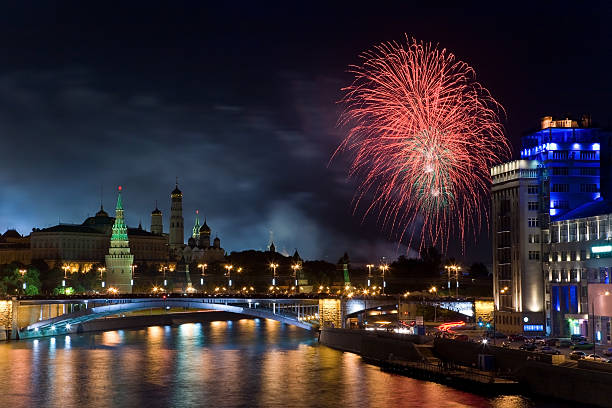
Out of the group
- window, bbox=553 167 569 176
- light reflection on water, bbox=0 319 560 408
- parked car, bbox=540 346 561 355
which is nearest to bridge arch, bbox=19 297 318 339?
light reflection on water, bbox=0 319 560 408

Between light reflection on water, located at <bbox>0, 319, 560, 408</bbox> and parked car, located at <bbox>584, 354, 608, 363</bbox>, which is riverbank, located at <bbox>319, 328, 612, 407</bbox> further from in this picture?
parked car, located at <bbox>584, 354, 608, 363</bbox>

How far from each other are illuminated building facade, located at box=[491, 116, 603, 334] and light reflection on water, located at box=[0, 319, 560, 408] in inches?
726

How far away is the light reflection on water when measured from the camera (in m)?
61.4

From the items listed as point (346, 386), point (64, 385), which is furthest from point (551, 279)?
point (64, 385)

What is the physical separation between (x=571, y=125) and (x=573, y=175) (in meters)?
5.76

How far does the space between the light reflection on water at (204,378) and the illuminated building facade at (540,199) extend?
1845cm

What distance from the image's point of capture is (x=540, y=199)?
309 feet

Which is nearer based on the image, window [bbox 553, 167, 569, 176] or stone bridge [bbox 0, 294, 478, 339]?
window [bbox 553, 167, 569, 176]

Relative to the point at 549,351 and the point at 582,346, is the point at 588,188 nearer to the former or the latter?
the point at 582,346

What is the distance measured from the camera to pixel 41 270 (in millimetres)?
194375

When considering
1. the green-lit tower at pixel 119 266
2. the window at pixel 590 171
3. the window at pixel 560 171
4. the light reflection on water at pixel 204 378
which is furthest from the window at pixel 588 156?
the green-lit tower at pixel 119 266

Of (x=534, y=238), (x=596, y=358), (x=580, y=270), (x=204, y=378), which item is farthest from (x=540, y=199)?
(x=204, y=378)

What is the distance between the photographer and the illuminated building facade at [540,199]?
93.1 m

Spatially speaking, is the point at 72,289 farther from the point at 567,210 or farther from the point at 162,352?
the point at 567,210
